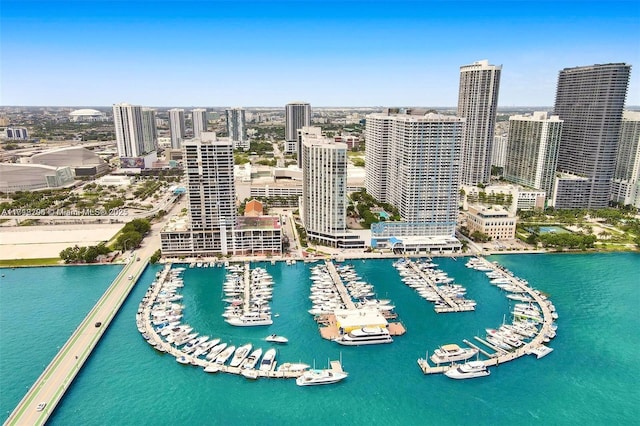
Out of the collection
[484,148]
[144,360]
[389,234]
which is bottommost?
[144,360]

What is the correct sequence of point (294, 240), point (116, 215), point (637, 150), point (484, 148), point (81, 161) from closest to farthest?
1. point (294, 240)
2. point (116, 215)
3. point (637, 150)
4. point (484, 148)
5. point (81, 161)

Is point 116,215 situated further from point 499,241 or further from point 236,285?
point 499,241

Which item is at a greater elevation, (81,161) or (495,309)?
(81,161)

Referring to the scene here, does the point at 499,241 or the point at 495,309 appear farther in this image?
the point at 499,241

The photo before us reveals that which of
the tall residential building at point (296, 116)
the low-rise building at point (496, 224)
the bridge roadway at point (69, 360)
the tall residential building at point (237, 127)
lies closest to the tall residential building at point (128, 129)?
the tall residential building at point (237, 127)


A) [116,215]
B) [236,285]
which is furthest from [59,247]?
[236,285]

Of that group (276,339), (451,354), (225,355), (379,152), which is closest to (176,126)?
(379,152)

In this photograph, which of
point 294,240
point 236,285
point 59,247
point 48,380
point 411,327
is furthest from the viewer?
point 294,240

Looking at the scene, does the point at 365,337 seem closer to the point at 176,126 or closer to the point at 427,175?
the point at 427,175
